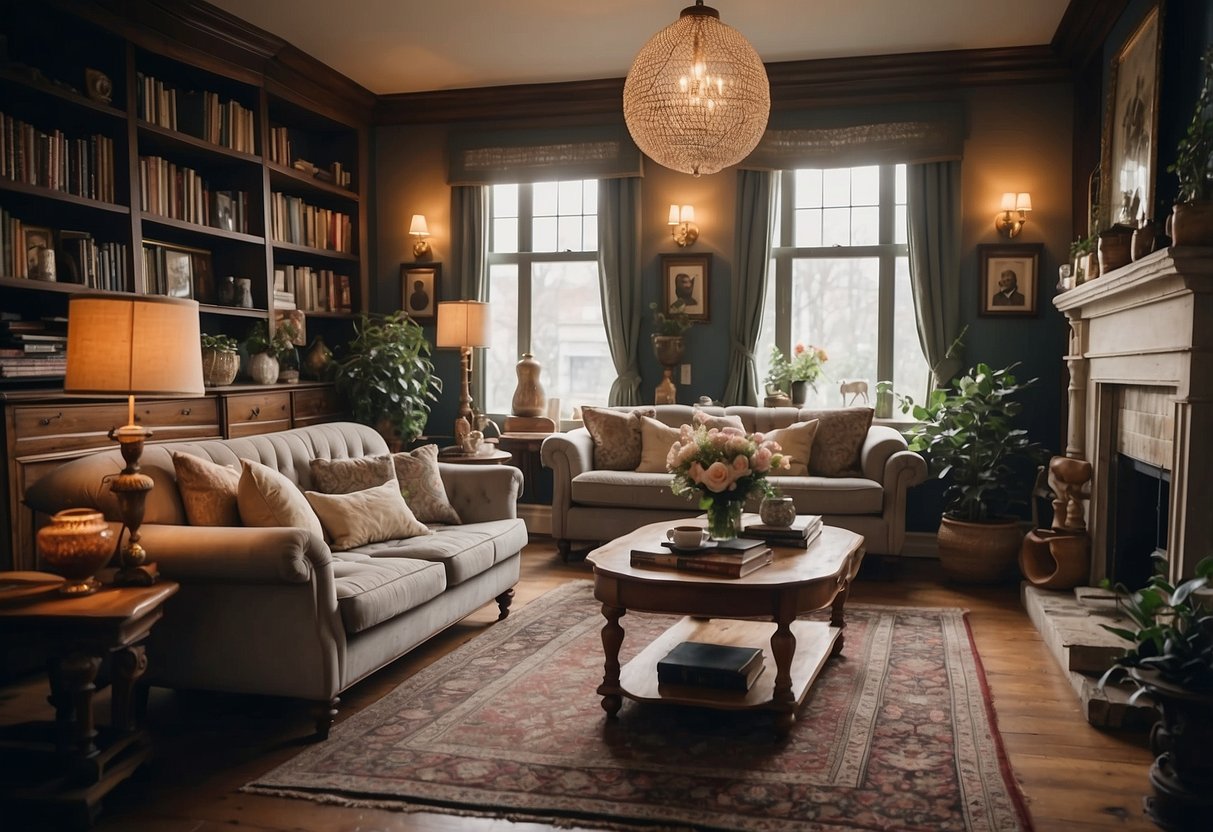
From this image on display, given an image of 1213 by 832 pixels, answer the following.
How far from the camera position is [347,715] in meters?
3.27

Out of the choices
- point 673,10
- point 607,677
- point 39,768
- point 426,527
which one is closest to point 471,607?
point 426,527

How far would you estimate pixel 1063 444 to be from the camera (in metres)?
5.92

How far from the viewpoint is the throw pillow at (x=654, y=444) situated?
5887 millimetres

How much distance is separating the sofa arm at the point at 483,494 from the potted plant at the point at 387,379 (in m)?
1.94

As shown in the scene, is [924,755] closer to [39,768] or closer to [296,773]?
[296,773]

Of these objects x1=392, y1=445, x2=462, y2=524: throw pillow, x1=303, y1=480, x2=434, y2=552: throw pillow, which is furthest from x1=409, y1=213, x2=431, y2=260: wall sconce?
x1=303, y1=480, x2=434, y2=552: throw pillow

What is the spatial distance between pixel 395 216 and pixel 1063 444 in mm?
4838

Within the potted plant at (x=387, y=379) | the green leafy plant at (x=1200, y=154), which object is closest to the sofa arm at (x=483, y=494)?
the potted plant at (x=387, y=379)

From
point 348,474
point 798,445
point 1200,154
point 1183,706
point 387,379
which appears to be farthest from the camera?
point 387,379

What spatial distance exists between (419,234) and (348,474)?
10.8ft

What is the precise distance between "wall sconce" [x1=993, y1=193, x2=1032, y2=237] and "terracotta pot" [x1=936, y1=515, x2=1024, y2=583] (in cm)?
187

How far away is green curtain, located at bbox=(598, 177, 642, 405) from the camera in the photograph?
21.8 ft

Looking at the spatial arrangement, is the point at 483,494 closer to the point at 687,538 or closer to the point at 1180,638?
the point at 687,538

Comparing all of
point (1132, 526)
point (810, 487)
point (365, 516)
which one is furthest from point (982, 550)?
point (365, 516)
